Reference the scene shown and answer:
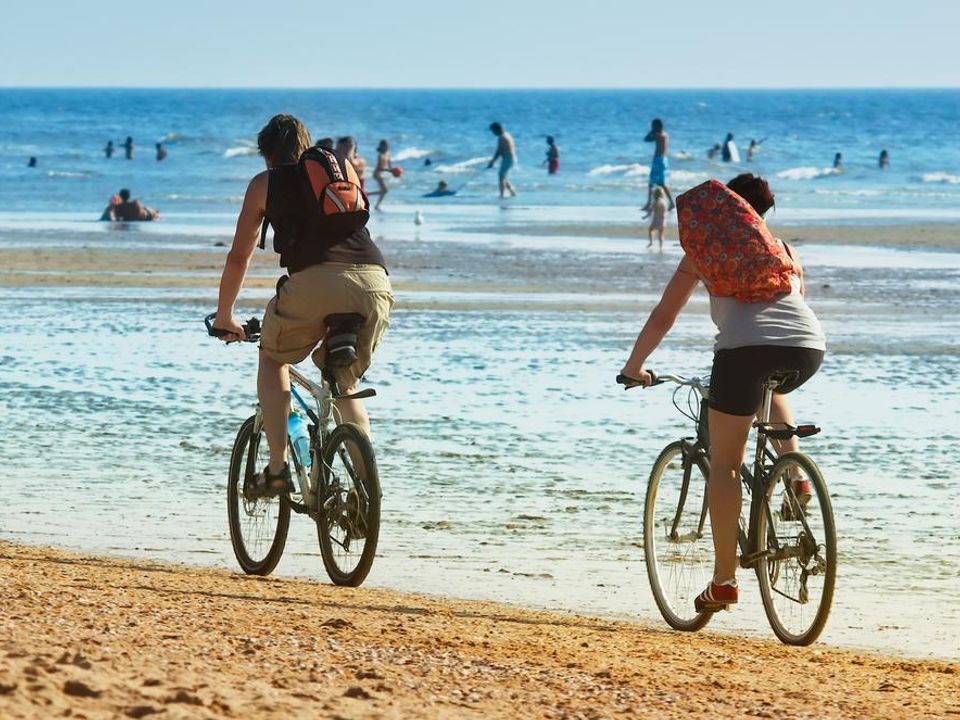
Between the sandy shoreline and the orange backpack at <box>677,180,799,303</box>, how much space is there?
46.0 inches

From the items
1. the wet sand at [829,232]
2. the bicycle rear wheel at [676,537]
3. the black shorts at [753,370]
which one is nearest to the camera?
the black shorts at [753,370]

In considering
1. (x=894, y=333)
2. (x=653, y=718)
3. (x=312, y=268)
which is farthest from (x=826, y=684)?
(x=894, y=333)

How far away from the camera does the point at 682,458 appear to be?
677cm

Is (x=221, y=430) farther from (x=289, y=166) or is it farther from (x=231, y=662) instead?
(x=231, y=662)

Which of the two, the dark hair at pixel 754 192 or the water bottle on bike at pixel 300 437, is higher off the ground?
the dark hair at pixel 754 192

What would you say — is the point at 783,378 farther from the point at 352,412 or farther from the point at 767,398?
the point at 352,412

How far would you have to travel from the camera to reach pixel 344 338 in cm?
701

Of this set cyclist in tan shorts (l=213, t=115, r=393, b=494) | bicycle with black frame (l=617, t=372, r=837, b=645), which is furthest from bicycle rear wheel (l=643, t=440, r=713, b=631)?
cyclist in tan shorts (l=213, t=115, r=393, b=494)

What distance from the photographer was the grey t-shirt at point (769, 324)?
6051 millimetres

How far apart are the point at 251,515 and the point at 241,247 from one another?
1194 mm

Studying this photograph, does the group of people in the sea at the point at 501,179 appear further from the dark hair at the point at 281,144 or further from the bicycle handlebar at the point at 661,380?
the bicycle handlebar at the point at 661,380

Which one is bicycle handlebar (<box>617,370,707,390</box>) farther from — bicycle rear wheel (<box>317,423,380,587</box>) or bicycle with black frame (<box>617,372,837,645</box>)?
bicycle rear wheel (<box>317,423,380,587</box>)

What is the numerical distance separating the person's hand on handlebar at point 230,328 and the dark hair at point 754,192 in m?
1.95

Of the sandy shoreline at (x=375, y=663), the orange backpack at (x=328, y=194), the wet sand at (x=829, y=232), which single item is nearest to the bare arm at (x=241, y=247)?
the orange backpack at (x=328, y=194)
